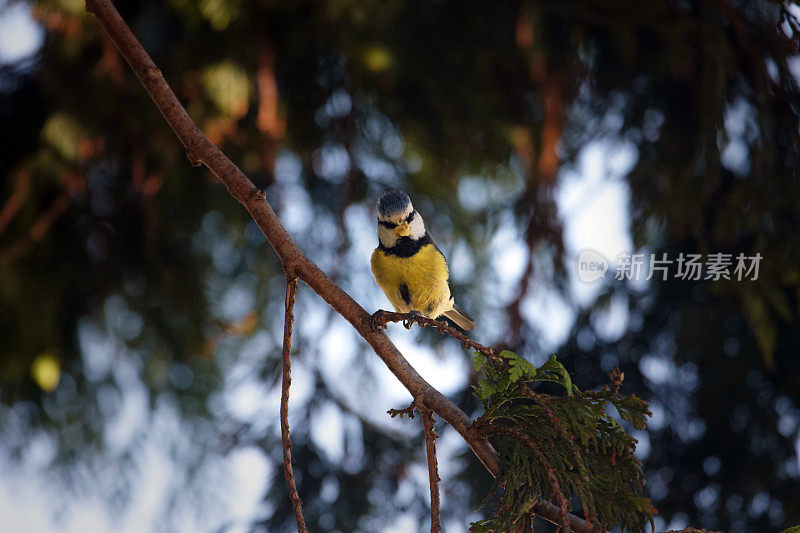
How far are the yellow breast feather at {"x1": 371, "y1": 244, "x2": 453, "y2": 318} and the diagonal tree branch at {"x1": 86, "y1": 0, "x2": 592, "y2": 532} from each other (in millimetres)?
832

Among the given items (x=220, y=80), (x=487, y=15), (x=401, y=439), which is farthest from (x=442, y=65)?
(x=401, y=439)

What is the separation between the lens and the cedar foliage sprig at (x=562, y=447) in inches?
46.5

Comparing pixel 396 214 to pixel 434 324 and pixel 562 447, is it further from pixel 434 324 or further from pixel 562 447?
pixel 562 447

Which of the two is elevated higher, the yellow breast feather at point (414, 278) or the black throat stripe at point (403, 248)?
the black throat stripe at point (403, 248)

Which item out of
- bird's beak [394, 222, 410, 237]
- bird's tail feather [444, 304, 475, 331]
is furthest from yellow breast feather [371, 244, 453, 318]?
bird's tail feather [444, 304, 475, 331]

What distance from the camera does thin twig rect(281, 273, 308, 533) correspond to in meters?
1.12

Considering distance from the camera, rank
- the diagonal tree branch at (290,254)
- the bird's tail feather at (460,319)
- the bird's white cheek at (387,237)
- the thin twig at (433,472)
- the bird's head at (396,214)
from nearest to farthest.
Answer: the thin twig at (433,472) → the diagonal tree branch at (290,254) → the bird's head at (396,214) → the bird's white cheek at (387,237) → the bird's tail feather at (460,319)

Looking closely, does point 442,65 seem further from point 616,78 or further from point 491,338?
point 491,338

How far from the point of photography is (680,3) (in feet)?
9.05

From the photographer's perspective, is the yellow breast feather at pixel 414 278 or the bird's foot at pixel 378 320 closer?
the bird's foot at pixel 378 320

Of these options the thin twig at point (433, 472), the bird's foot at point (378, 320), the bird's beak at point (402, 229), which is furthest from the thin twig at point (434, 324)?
the bird's beak at point (402, 229)

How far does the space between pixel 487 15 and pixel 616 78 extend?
2.20 feet

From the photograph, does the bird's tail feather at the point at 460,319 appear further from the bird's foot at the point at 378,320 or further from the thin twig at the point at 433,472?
the thin twig at the point at 433,472

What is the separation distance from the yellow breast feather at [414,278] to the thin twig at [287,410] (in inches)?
34.7
